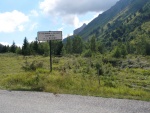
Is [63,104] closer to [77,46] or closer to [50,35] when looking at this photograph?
[50,35]

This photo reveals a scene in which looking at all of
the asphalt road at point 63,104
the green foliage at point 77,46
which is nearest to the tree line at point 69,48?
the green foliage at point 77,46

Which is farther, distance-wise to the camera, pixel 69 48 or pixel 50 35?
pixel 69 48

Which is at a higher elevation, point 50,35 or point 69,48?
point 69,48

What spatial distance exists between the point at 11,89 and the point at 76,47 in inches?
4506

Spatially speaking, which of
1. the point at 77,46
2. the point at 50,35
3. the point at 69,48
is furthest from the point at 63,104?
the point at 69,48

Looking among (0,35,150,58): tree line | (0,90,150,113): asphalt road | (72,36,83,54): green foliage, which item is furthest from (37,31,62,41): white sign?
(72,36,83,54): green foliage

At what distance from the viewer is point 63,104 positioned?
31.5 ft

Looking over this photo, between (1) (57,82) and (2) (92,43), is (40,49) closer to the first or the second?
(2) (92,43)

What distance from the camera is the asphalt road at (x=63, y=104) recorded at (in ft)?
28.7

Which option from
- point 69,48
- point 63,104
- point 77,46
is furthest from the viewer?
point 69,48

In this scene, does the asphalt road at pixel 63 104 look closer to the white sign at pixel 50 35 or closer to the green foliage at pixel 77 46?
the white sign at pixel 50 35

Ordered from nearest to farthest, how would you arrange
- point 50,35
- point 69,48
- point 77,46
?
point 50,35, point 77,46, point 69,48

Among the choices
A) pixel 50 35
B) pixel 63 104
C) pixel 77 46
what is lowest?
pixel 63 104

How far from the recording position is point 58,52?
10775cm
